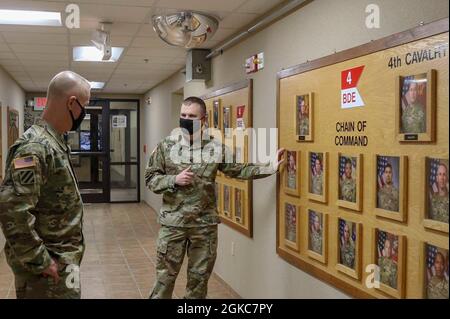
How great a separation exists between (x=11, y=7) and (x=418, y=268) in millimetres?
3214

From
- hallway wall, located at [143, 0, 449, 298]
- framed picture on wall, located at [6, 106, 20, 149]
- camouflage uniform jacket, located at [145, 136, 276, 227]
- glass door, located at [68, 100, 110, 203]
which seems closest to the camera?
hallway wall, located at [143, 0, 449, 298]

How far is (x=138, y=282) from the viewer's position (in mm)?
4746

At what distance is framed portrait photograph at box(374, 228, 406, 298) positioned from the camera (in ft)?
6.66

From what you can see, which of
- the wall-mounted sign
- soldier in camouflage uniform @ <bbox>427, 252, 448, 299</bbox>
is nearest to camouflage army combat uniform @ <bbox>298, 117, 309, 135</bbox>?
soldier in camouflage uniform @ <bbox>427, 252, 448, 299</bbox>

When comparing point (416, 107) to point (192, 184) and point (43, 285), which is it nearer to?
point (192, 184)

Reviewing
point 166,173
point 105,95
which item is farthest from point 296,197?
point 105,95

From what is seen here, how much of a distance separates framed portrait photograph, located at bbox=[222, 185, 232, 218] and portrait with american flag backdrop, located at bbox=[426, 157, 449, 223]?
2622 millimetres

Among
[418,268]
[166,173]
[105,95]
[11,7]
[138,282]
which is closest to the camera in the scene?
[418,268]

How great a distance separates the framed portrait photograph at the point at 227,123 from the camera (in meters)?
4.27

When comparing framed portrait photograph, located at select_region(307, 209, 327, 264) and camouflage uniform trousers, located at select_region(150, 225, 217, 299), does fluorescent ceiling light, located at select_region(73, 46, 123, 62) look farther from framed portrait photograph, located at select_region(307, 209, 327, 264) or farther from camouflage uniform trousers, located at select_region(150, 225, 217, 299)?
framed portrait photograph, located at select_region(307, 209, 327, 264)

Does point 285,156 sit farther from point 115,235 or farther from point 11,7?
point 115,235

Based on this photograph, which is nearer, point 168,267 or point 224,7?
point 168,267

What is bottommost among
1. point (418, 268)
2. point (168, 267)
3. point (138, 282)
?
point (138, 282)

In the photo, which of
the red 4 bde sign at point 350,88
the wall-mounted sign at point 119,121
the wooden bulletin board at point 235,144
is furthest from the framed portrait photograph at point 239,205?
the wall-mounted sign at point 119,121
